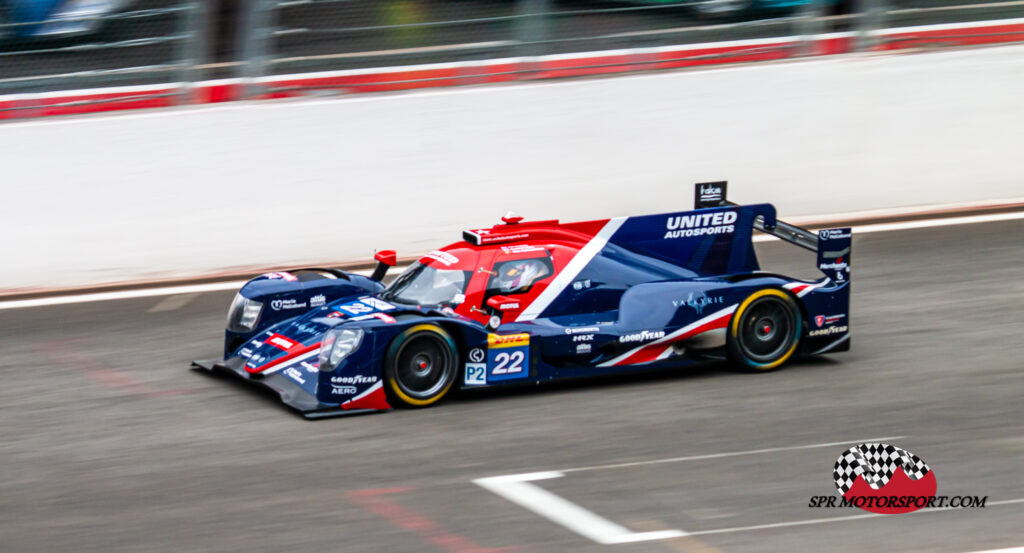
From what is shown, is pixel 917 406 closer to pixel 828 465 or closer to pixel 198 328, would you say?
pixel 828 465

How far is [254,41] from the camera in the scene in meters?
13.3

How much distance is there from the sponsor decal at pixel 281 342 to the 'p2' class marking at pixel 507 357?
131 cm

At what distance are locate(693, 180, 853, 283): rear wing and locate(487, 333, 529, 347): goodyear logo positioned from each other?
219cm

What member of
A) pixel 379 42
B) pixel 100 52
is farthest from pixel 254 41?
pixel 100 52

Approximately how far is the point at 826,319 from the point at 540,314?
7.09 feet

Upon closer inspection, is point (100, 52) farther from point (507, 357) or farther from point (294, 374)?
point (507, 357)

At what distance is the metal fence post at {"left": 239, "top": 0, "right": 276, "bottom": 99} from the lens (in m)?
13.2

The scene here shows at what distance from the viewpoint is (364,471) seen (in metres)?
7.42

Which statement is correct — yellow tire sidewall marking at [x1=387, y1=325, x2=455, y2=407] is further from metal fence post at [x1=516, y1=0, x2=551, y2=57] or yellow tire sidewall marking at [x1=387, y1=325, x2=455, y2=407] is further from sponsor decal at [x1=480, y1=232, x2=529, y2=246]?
metal fence post at [x1=516, y1=0, x2=551, y2=57]

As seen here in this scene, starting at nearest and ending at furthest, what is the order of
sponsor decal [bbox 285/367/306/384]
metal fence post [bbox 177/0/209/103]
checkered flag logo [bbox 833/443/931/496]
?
1. checkered flag logo [bbox 833/443/931/496]
2. sponsor decal [bbox 285/367/306/384]
3. metal fence post [bbox 177/0/209/103]

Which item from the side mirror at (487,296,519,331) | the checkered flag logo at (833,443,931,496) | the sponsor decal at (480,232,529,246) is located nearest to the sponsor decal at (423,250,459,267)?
the sponsor decal at (480,232,529,246)

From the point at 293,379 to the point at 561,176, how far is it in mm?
5651

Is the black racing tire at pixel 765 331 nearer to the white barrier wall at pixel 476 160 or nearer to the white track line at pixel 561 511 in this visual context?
the white track line at pixel 561 511

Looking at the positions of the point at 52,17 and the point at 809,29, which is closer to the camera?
the point at 52,17
